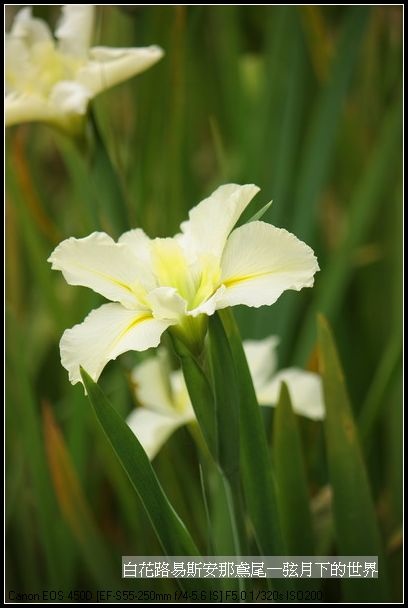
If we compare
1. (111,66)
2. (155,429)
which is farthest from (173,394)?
(111,66)

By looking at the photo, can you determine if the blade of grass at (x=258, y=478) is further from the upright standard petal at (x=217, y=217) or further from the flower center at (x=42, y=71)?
the flower center at (x=42, y=71)

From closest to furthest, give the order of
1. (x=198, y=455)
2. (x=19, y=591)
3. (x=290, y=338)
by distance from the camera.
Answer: (x=198, y=455) → (x=19, y=591) → (x=290, y=338)

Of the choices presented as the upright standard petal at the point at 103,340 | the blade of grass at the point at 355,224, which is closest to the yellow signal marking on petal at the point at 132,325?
the upright standard petal at the point at 103,340

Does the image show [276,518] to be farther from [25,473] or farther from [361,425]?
[25,473]

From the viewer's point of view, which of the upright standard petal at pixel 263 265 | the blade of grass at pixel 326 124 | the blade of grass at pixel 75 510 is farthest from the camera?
the blade of grass at pixel 326 124

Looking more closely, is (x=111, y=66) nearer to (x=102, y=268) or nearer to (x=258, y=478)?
(x=102, y=268)

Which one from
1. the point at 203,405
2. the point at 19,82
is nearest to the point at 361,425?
the point at 203,405
